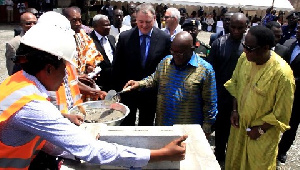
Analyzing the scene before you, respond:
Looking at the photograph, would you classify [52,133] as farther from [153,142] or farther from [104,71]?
[104,71]

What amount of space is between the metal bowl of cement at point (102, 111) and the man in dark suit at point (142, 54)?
122cm

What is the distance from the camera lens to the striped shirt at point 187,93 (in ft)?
9.50

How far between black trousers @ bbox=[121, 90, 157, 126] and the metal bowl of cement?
1.26 metres

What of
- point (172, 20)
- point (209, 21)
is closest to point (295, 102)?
point (172, 20)

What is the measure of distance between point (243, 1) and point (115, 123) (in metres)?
12.7

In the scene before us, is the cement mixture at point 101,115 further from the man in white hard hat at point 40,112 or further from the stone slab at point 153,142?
the man in white hard hat at point 40,112

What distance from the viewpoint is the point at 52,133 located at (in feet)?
4.72

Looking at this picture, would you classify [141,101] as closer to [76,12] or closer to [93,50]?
[93,50]

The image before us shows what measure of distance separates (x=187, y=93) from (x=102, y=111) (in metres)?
0.83

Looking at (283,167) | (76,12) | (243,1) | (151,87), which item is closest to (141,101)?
(151,87)

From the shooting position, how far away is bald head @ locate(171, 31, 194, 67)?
2.81m

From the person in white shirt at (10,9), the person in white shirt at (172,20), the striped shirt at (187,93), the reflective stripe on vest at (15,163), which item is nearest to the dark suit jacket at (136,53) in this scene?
the striped shirt at (187,93)

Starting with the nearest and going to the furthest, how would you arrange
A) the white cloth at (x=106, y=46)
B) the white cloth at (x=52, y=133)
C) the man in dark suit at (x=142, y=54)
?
the white cloth at (x=52, y=133)
the man in dark suit at (x=142, y=54)
the white cloth at (x=106, y=46)

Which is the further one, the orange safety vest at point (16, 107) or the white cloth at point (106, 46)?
the white cloth at point (106, 46)
